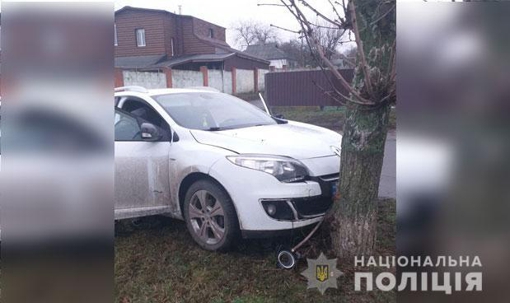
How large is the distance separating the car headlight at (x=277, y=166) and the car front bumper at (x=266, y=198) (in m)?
0.04

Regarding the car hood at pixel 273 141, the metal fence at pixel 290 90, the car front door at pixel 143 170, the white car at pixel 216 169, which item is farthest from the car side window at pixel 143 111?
the metal fence at pixel 290 90

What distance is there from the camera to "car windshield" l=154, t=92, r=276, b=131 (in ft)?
A: 11.7

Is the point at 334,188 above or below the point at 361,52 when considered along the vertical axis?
below

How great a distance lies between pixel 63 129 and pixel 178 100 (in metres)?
2.38

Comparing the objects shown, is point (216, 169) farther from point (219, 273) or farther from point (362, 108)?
point (362, 108)

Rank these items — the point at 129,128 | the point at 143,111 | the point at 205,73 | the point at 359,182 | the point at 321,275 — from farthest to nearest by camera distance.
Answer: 1. the point at 205,73
2. the point at 143,111
3. the point at 129,128
4. the point at 359,182
5. the point at 321,275

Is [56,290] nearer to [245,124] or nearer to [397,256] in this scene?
[397,256]

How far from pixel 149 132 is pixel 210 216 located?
896mm

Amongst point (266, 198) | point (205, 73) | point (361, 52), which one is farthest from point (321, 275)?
point (205, 73)

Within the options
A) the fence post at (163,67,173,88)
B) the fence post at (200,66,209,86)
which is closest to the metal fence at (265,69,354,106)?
the fence post at (200,66,209,86)

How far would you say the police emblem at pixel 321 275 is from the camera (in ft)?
8.57

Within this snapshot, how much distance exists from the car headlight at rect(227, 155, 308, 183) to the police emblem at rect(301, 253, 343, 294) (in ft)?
2.09

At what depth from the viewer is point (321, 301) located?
2549 mm

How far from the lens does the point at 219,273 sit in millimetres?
2928
